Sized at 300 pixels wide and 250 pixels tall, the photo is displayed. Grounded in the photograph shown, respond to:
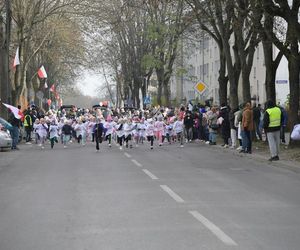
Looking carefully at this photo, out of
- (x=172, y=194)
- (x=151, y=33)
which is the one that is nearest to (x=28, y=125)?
(x=151, y=33)

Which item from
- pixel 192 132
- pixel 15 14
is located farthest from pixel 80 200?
pixel 15 14

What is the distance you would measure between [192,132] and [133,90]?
122 feet

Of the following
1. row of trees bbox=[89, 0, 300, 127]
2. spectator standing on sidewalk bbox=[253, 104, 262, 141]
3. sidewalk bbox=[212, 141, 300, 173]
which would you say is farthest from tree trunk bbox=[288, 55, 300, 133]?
spectator standing on sidewalk bbox=[253, 104, 262, 141]

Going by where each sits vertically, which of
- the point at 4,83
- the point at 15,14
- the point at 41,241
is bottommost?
the point at 41,241

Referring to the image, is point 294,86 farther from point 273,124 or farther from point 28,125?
point 28,125

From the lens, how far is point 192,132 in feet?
108

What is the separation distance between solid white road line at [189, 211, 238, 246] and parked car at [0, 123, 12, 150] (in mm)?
17680

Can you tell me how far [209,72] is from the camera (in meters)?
79.7

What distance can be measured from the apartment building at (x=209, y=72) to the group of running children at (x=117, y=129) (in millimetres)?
5343

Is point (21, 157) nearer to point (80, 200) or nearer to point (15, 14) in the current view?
point (80, 200)

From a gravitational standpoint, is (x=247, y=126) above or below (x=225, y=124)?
below

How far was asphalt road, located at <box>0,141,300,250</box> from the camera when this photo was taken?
792cm

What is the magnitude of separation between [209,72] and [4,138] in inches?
2170

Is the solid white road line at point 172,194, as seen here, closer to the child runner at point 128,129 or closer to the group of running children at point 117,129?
the group of running children at point 117,129
